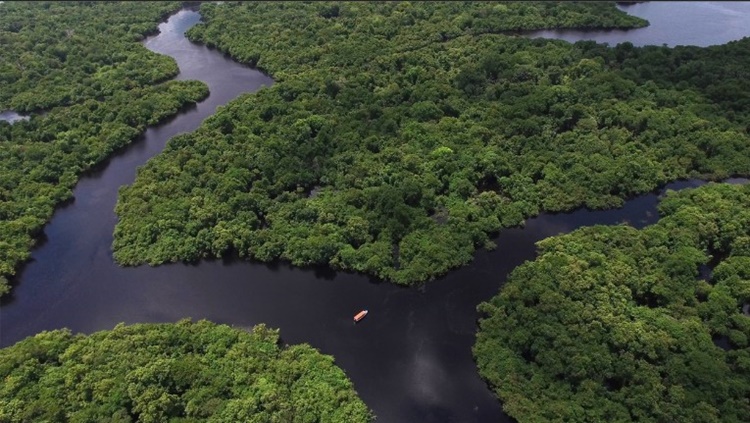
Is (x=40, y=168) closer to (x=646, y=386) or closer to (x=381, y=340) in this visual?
(x=381, y=340)

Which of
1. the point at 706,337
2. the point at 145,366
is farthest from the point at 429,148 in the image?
the point at 145,366

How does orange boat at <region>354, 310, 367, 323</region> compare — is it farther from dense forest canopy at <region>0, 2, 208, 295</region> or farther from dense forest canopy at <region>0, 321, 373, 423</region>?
dense forest canopy at <region>0, 2, 208, 295</region>

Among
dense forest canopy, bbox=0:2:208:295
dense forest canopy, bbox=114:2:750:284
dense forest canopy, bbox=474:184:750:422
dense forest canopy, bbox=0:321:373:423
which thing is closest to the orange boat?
dense forest canopy, bbox=114:2:750:284

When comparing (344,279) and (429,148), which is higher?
(429,148)

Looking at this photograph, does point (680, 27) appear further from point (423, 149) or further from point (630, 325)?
point (630, 325)

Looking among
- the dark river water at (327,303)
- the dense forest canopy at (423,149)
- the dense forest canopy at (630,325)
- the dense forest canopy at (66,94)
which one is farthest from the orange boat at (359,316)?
the dense forest canopy at (66,94)
